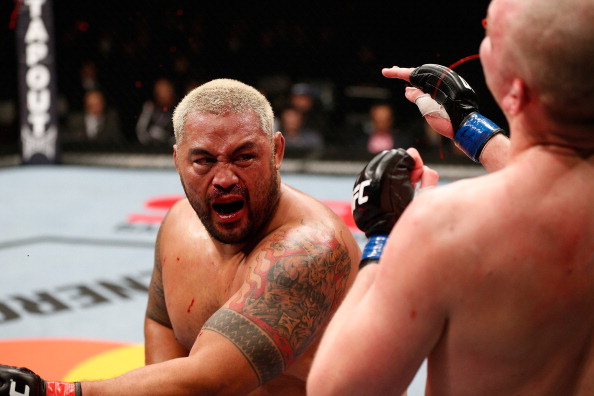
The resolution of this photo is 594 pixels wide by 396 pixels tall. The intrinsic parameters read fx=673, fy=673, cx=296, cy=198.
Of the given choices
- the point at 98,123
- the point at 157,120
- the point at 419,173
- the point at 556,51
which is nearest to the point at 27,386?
the point at 419,173

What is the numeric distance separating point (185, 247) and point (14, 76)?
6.48m

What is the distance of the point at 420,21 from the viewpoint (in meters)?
7.13

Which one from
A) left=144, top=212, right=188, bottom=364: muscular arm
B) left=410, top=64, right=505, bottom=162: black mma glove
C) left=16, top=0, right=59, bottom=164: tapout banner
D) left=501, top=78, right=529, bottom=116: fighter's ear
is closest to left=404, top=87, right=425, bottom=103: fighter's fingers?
left=410, top=64, right=505, bottom=162: black mma glove

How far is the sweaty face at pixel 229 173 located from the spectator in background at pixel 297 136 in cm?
511

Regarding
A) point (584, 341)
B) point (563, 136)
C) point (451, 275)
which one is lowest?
point (584, 341)

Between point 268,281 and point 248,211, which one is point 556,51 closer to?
point 268,281

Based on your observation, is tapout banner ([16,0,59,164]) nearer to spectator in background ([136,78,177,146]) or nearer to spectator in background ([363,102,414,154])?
spectator in background ([136,78,177,146])

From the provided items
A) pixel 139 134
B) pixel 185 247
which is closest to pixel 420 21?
pixel 139 134

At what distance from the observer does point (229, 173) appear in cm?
170

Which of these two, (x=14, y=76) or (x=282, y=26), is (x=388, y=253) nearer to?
(x=282, y=26)

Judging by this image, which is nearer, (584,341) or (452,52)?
(584,341)

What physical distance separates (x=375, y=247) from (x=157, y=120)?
248 inches

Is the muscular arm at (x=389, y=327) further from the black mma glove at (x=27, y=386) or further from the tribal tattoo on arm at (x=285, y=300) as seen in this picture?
the black mma glove at (x=27, y=386)

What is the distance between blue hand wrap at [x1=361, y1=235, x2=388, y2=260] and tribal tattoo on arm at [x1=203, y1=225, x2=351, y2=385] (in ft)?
1.66
